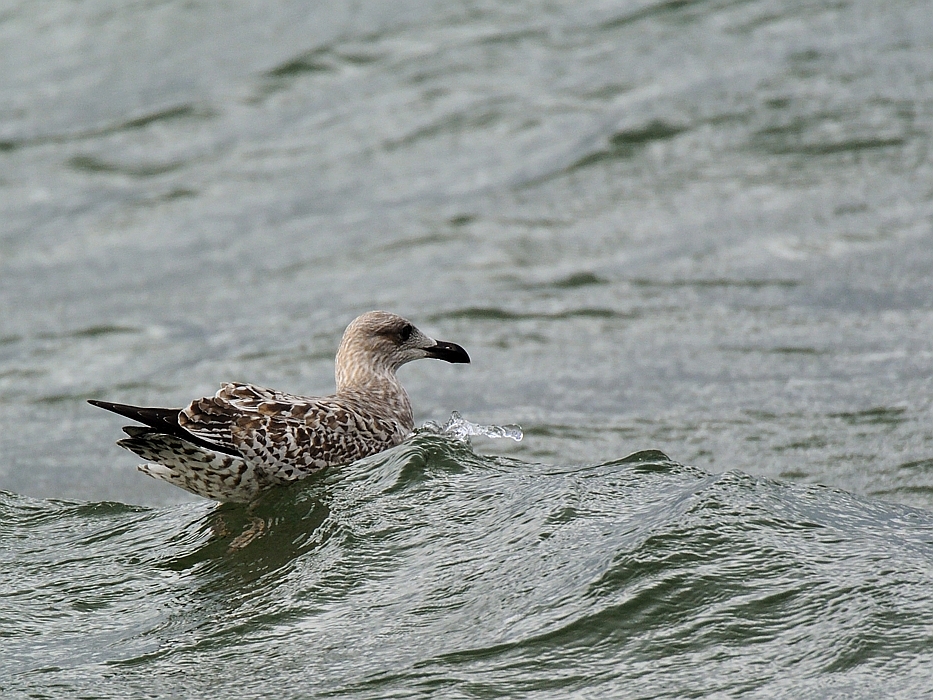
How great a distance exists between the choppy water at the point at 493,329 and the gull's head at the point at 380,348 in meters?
1.09

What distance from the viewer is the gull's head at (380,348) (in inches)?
331

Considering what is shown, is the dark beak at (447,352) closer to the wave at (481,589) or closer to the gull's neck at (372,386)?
the gull's neck at (372,386)

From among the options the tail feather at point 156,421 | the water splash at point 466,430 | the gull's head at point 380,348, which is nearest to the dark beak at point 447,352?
the gull's head at point 380,348

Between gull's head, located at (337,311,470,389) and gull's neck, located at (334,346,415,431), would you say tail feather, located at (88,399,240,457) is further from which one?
gull's head, located at (337,311,470,389)

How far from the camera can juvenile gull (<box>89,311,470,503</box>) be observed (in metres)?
6.50

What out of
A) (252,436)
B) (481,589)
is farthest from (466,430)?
(481,589)

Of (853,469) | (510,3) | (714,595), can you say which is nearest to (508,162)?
(510,3)

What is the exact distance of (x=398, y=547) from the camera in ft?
21.1

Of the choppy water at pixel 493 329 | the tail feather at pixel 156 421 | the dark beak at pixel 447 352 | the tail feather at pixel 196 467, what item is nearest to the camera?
the choppy water at pixel 493 329

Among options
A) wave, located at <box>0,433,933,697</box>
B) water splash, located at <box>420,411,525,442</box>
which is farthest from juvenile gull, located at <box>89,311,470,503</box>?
water splash, located at <box>420,411,525,442</box>

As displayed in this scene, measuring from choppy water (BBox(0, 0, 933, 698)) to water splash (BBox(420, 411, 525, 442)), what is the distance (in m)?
0.21

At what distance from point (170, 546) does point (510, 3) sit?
49.1 feet

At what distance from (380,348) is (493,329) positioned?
4.26 meters

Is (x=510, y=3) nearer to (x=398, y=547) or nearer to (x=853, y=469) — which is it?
(x=853, y=469)
